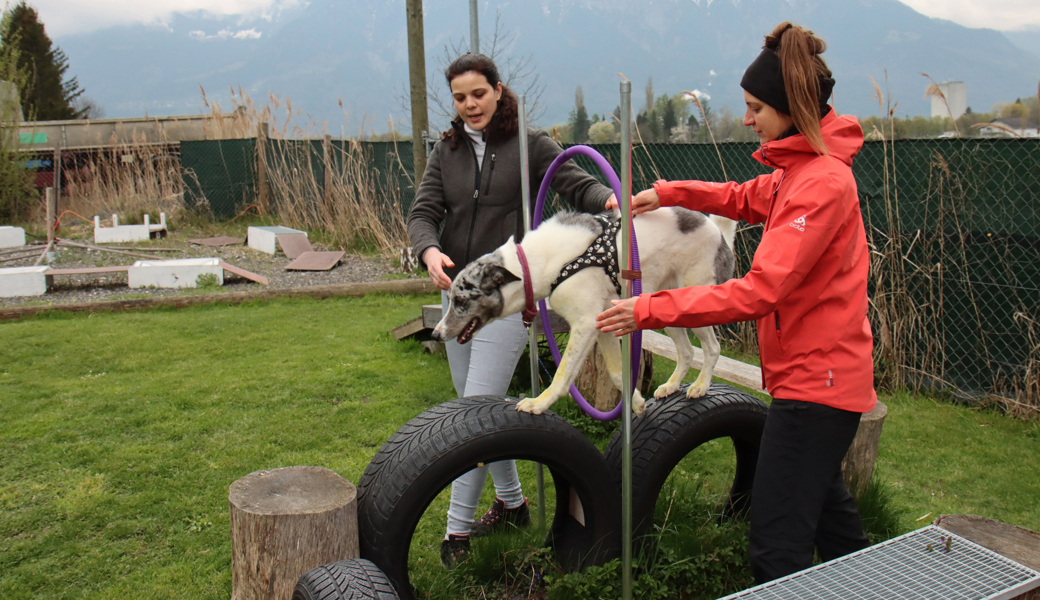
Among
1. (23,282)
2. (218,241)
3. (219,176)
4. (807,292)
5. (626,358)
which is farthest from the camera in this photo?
(219,176)

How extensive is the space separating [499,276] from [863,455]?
201 cm

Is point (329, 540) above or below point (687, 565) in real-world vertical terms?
above

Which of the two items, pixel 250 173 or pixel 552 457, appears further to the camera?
pixel 250 173

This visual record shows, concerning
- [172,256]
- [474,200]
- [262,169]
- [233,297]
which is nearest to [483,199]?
[474,200]

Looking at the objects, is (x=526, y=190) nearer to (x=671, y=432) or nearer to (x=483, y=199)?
(x=483, y=199)

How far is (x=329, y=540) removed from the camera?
7.36 feet

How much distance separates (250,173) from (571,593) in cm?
1431

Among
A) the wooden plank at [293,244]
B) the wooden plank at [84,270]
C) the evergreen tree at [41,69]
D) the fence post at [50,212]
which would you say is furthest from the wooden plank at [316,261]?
the evergreen tree at [41,69]

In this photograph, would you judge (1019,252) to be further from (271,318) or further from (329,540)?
(271,318)

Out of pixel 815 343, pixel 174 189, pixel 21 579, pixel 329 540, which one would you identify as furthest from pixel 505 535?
pixel 174 189

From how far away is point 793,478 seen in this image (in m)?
2.12

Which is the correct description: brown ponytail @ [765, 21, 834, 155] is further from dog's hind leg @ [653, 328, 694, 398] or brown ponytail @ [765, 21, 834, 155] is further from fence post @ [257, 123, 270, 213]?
fence post @ [257, 123, 270, 213]

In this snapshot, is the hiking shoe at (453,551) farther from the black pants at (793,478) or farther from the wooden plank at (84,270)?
the wooden plank at (84,270)

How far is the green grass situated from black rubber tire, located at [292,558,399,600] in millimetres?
629
